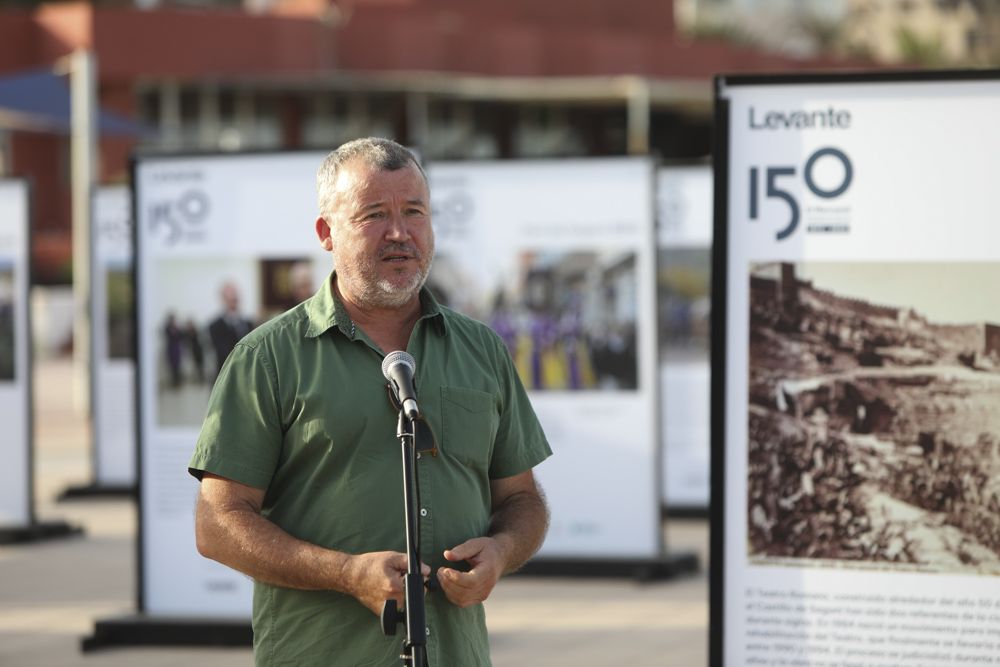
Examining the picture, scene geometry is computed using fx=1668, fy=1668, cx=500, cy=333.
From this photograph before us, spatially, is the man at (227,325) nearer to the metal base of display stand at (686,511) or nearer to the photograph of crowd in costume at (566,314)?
the photograph of crowd in costume at (566,314)

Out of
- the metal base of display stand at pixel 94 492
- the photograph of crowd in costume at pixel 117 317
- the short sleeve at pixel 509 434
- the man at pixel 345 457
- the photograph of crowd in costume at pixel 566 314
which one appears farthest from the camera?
the metal base of display stand at pixel 94 492

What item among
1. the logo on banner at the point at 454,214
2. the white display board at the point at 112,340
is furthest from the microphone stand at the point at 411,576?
the white display board at the point at 112,340

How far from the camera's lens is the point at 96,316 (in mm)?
12461

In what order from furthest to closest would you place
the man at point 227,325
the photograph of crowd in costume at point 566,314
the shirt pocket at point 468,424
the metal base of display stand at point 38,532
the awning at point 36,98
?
1. the awning at point 36,98
2. the metal base of display stand at point 38,532
3. the photograph of crowd in costume at point 566,314
4. the man at point 227,325
5. the shirt pocket at point 468,424

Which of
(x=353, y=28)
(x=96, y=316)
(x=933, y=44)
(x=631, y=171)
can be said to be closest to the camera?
(x=631, y=171)

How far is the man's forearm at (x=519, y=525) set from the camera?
340 centimetres

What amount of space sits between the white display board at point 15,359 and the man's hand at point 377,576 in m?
7.63

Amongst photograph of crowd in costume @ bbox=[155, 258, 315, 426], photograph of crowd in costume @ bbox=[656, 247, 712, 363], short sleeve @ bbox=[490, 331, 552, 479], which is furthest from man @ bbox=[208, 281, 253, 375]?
short sleeve @ bbox=[490, 331, 552, 479]

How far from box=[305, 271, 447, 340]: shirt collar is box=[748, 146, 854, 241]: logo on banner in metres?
1.17

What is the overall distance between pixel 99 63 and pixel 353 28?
5.77m

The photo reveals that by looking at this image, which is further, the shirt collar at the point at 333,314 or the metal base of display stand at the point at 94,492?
the metal base of display stand at the point at 94,492

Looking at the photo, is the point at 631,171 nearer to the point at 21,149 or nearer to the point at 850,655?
the point at 850,655

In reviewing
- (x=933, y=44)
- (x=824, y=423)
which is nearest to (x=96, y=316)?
(x=824, y=423)

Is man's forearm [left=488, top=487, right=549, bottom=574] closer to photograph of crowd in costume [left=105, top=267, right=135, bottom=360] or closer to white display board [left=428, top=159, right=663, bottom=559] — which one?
white display board [left=428, top=159, right=663, bottom=559]
